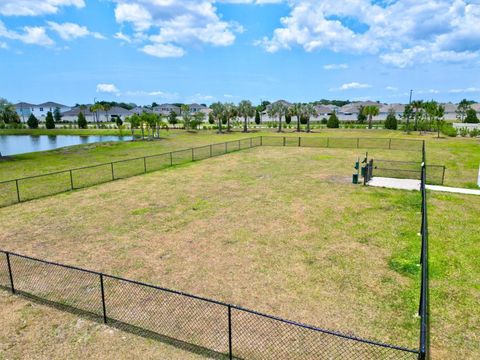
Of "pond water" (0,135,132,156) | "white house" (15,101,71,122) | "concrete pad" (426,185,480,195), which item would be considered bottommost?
"concrete pad" (426,185,480,195)

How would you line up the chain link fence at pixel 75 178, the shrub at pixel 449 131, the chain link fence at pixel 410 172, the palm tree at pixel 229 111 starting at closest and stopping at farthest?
the chain link fence at pixel 75 178 → the chain link fence at pixel 410 172 → the shrub at pixel 449 131 → the palm tree at pixel 229 111

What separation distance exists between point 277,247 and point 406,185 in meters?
12.8

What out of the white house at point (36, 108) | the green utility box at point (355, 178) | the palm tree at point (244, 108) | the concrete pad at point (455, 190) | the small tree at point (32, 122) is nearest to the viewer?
the concrete pad at point (455, 190)

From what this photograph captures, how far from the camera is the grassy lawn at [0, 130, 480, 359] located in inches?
330

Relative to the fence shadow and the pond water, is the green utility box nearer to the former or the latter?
the fence shadow

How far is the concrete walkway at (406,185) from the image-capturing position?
66.7ft

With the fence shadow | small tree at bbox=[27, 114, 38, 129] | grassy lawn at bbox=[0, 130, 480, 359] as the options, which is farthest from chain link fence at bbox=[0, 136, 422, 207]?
small tree at bbox=[27, 114, 38, 129]

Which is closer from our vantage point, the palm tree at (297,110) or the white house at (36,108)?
the palm tree at (297,110)

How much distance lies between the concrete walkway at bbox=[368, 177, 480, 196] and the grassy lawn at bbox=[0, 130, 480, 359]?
131cm

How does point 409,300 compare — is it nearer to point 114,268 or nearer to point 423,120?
point 114,268

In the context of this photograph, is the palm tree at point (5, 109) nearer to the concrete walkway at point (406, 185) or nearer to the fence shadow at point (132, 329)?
the fence shadow at point (132, 329)

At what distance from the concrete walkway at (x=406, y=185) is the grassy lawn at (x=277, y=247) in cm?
131

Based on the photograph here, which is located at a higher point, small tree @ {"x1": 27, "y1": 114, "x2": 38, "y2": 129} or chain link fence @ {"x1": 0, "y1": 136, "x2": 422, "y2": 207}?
small tree @ {"x1": 27, "y1": 114, "x2": 38, "y2": 129}

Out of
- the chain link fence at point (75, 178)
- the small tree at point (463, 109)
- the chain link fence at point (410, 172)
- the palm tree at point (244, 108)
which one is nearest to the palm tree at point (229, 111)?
the palm tree at point (244, 108)
